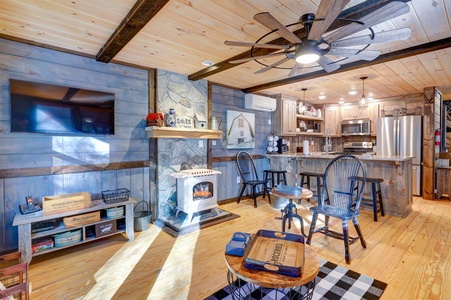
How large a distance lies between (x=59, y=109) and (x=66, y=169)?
73 cm

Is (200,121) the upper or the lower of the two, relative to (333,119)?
lower

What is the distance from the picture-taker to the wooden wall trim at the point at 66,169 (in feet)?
8.25

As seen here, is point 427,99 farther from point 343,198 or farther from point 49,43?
point 49,43

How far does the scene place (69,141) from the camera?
286 centimetres

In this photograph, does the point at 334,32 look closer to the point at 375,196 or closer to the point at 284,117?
the point at 375,196

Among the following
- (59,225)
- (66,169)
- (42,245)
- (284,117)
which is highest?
(284,117)

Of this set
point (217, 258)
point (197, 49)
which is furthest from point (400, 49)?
point (217, 258)

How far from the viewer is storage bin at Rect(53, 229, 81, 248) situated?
246cm

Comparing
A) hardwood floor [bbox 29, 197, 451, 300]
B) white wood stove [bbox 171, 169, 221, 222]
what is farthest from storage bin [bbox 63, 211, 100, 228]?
white wood stove [bbox 171, 169, 221, 222]

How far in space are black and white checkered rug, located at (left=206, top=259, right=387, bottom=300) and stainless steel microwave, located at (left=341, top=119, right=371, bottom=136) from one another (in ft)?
15.5

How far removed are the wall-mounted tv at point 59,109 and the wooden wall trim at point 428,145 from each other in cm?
602

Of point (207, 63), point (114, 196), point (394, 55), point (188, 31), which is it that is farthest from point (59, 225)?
point (394, 55)

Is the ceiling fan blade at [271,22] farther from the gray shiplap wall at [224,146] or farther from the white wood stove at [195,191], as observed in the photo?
the gray shiplap wall at [224,146]

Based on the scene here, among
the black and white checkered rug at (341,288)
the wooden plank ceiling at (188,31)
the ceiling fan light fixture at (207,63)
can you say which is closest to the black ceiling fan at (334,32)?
the wooden plank ceiling at (188,31)
